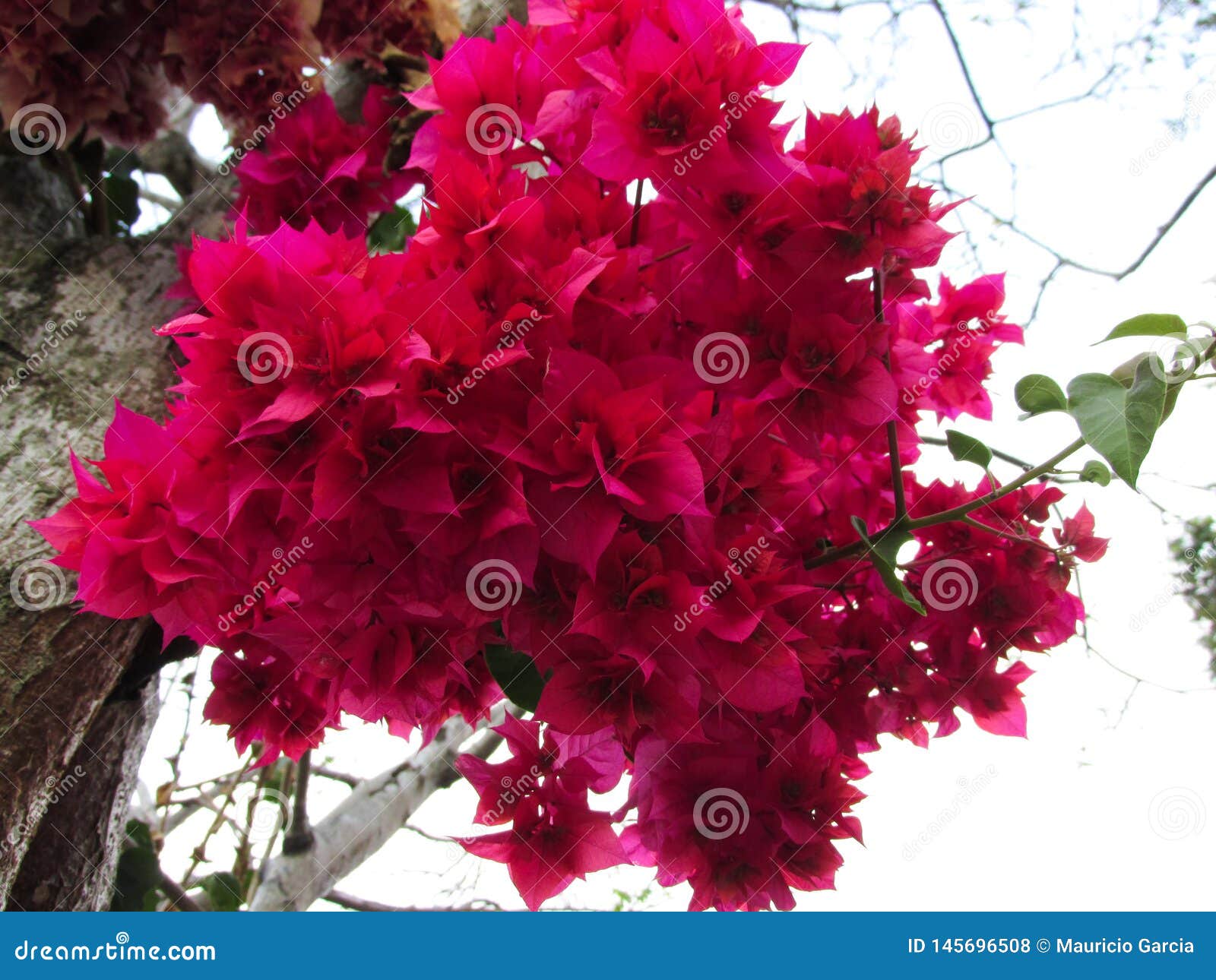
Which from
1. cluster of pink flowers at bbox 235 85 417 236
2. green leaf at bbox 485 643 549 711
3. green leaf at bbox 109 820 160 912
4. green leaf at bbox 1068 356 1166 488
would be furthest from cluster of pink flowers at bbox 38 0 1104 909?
green leaf at bbox 109 820 160 912

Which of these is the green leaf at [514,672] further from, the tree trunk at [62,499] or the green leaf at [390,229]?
the green leaf at [390,229]

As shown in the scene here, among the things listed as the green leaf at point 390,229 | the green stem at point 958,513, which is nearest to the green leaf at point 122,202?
the green leaf at point 390,229

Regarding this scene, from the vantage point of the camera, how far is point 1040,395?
547 mm

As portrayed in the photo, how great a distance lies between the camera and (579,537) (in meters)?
0.44

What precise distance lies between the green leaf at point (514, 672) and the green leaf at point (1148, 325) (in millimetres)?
402

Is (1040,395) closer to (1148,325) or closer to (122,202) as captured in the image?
(1148,325)

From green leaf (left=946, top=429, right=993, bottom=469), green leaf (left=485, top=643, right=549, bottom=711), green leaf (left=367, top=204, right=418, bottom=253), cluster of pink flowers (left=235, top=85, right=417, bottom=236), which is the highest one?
green leaf (left=367, top=204, right=418, bottom=253)

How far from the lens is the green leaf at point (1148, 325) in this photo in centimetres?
50

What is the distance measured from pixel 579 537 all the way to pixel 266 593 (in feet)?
0.78

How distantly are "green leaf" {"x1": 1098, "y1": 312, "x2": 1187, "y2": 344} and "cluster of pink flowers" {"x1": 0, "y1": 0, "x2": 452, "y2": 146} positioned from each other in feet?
2.81

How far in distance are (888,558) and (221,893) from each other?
49.6 inches

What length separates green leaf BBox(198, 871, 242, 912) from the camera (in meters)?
1.34

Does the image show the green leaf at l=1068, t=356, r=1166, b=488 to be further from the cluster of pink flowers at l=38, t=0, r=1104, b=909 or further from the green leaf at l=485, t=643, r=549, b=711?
the green leaf at l=485, t=643, r=549, b=711

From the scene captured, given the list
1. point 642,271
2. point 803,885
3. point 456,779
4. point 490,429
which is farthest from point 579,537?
point 456,779
